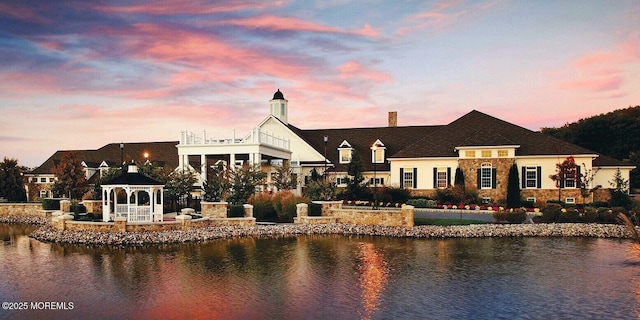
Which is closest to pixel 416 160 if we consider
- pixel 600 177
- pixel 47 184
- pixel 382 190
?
pixel 382 190

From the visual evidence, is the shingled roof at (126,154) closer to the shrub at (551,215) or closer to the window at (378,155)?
the window at (378,155)

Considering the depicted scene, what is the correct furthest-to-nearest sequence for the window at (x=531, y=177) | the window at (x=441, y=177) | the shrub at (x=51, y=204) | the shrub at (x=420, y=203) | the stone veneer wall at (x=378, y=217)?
the window at (x=441, y=177) < the window at (x=531, y=177) < the shrub at (x=51, y=204) < the shrub at (x=420, y=203) < the stone veneer wall at (x=378, y=217)

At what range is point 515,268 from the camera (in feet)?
57.5

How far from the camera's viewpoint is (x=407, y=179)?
39031 millimetres

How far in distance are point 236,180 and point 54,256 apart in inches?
486

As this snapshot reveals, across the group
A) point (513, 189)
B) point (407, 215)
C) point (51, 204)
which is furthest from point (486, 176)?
point (51, 204)

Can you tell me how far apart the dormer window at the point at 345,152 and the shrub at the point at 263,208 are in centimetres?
1351

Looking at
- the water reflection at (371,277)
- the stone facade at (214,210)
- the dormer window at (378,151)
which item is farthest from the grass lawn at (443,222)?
the dormer window at (378,151)

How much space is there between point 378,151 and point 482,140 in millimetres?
9166

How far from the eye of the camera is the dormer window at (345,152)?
42906 millimetres

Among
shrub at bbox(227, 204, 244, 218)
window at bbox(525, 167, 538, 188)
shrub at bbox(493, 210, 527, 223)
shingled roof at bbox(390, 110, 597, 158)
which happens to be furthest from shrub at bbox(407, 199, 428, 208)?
shrub at bbox(227, 204, 244, 218)

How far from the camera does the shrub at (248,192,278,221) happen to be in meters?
30.1

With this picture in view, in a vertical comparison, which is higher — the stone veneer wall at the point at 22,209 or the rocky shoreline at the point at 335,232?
the stone veneer wall at the point at 22,209

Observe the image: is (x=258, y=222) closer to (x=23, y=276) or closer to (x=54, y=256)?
(x=54, y=256)
